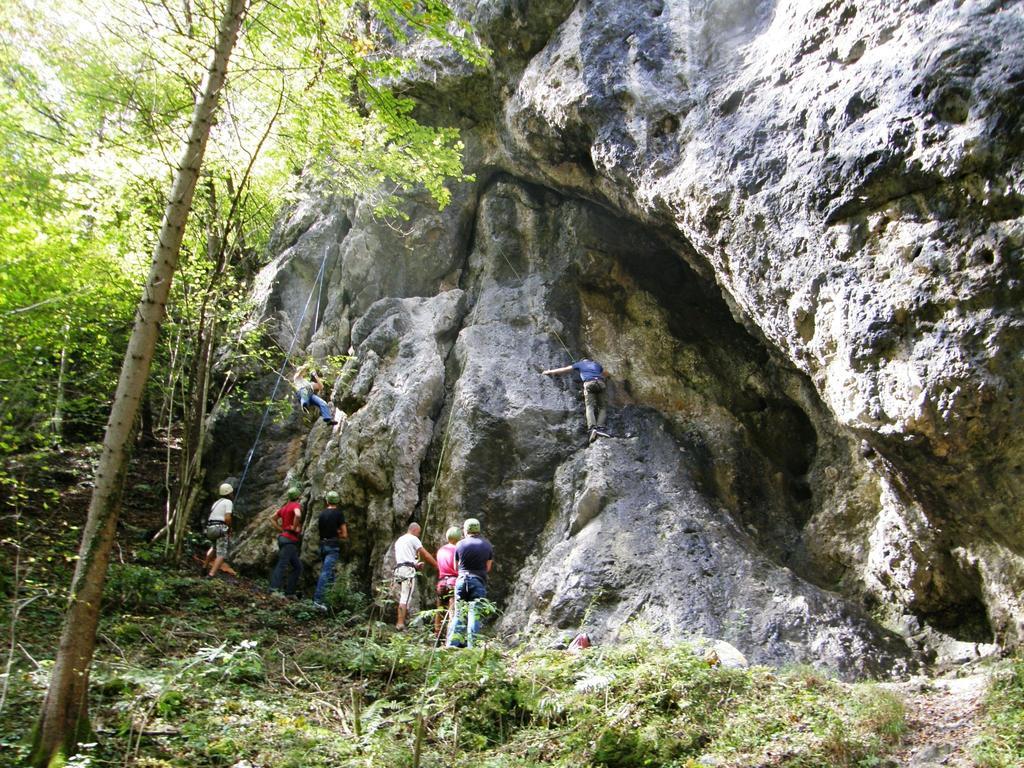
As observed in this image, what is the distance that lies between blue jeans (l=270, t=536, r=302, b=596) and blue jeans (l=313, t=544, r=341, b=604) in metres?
0.43

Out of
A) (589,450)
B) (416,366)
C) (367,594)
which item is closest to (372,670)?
(367,594)

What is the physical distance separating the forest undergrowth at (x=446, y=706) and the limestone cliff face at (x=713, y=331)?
1415 mm

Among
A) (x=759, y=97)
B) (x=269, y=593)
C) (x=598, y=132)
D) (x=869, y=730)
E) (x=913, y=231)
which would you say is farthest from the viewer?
(x=269, y=593)

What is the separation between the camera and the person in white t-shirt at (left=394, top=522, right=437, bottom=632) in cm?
957

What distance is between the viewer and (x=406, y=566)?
9.60 m

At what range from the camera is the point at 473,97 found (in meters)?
13.7

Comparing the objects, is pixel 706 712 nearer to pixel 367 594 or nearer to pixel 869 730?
pixel 869 730

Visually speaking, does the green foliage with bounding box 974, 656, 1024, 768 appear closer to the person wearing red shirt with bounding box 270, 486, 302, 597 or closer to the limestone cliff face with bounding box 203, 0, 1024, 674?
the limestone cliff face with bounding box 203, 0, 1024, 674

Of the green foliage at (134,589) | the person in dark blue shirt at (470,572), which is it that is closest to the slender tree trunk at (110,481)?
the green foliage at (134,589)

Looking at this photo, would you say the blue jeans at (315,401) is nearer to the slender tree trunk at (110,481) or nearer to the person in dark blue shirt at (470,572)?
the person in dark blue shirt at (470,572)

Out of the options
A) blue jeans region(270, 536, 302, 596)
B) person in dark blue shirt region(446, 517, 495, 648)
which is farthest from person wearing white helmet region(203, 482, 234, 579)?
person in dark blue shirt region(446, 517, 495, 648)

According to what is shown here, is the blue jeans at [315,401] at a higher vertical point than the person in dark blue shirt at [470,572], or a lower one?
higher

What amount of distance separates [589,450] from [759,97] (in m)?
5.49

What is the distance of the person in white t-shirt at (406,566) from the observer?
957cm
